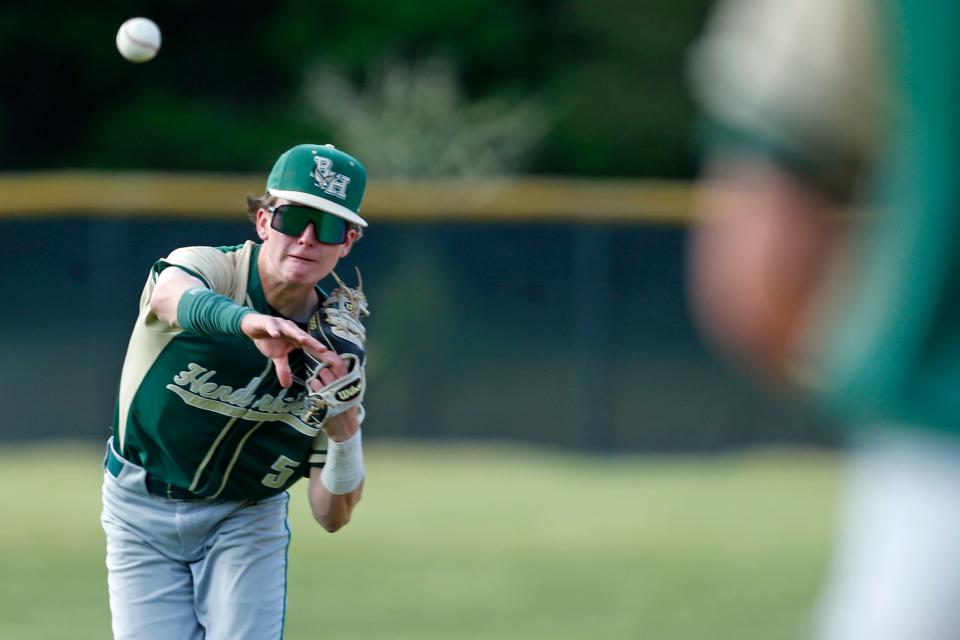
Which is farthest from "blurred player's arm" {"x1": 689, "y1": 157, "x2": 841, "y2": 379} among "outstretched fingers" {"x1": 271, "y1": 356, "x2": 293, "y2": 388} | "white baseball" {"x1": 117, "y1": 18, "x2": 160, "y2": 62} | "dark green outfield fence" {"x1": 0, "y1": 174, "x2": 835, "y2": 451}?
"dark green outfield fence" {"x1": 0, "y1": 174, "x2": 835, "y2": 451}

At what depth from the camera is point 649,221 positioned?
15023 millimetres

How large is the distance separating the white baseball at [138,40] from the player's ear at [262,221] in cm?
138

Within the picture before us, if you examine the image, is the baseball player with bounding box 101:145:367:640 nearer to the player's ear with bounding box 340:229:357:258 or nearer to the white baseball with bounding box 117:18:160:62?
the player's ear with bounding box 340:229:357:258

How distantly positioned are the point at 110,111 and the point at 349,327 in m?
22.0

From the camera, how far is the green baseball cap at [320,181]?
4.75 m

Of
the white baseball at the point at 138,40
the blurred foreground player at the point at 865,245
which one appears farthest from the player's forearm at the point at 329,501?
the blurred foreground player at the point at 865,245

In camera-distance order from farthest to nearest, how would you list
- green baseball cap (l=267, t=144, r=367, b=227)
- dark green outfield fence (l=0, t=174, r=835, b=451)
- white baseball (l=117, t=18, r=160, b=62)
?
dark green outfield fence (l=0, t=174, r=835, b=451) → white baseball (l=117, t=18, r=160, b=62) → green baseball cap (l=267, t=144, r=367, b=227)

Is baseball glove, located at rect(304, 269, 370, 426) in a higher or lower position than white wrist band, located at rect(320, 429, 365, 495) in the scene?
higher

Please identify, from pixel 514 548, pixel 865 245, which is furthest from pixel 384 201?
pixel 865 245

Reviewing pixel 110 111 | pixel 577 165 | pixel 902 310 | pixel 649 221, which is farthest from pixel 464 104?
pixel 902 310

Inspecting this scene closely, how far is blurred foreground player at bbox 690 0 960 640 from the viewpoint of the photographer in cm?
189

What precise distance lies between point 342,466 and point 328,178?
0.79 m

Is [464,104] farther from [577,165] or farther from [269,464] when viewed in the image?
[269,464]

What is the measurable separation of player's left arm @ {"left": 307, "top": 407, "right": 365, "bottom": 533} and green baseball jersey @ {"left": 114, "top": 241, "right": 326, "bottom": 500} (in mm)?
76
